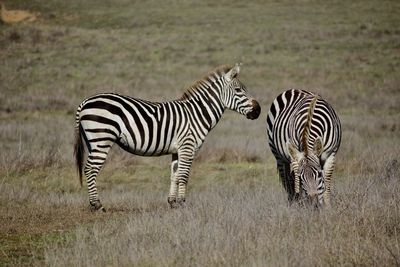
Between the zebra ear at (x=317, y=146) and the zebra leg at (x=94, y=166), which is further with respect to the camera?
the zebra leg at (x=94, y=166)

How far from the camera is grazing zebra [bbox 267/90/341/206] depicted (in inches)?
306

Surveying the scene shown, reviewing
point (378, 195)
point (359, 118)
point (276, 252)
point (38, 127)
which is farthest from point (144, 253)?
point (359, 118)

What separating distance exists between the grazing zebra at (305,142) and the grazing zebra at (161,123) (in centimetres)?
91

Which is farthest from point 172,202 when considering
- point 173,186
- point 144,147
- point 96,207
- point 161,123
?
point 161,123

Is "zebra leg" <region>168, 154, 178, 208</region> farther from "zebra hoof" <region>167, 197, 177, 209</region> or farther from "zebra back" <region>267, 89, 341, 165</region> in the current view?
"zebra back" <region>267, 89, 341, 165</region>

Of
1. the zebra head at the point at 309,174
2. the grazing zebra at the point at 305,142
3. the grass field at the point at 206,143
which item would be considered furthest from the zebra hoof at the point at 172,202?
the zebra head at the point at 309,174

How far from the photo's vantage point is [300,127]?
9039 millimetres

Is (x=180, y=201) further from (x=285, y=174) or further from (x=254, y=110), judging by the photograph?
(x=254, y=110)

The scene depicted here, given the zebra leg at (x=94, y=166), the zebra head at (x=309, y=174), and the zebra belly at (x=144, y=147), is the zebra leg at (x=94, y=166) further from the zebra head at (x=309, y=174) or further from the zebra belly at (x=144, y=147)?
the zebra head at (x=309, y=174)

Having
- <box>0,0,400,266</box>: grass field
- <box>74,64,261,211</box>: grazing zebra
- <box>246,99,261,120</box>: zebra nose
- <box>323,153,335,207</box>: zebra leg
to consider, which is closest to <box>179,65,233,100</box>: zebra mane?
<box>74,64,261,211</box>: grazing zebra

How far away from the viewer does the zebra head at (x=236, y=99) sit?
1141cm

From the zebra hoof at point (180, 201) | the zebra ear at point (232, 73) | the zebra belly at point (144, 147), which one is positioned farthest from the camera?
the zebra ear at point (232, 73)

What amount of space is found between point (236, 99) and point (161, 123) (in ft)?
5.33

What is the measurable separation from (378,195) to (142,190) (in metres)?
5.61
